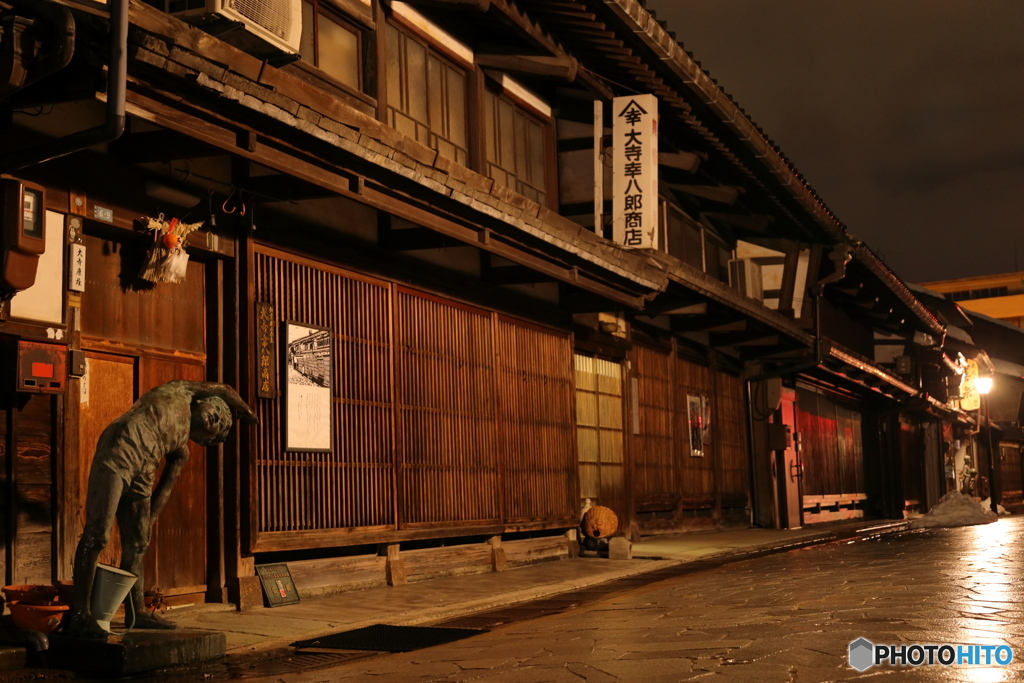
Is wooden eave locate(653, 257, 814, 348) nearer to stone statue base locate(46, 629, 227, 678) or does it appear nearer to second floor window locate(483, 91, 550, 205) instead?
second floor window locate(483, 91, 550, 205)

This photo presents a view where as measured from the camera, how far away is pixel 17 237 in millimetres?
8562

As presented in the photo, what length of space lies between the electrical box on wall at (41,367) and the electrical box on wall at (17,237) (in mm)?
490

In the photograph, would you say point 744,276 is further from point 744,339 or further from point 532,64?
point 532,64

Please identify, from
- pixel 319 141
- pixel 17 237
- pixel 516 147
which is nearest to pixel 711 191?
pixel 516 147

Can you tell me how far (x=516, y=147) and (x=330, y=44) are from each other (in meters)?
5.14

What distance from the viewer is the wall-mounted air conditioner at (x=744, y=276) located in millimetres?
26728

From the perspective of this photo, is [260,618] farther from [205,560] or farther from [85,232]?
[85,232]

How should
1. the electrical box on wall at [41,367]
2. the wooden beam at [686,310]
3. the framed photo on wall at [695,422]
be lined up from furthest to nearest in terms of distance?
the framed photo on wall at [695,422] < the wooden beam at [686,310] < the electrical box on wall at [41,367]

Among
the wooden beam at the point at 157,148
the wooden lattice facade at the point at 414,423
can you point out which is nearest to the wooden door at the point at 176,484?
the wooden lattice facade at the point at 414,423

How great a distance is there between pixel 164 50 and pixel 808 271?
20529 mm

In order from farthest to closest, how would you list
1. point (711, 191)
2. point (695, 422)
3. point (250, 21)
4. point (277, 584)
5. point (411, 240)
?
point (695, 422)
point (711, 191)
point (411, 240)
point (277, 584)
point (250, 21)

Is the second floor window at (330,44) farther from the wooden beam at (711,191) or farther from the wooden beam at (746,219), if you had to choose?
the wooden beam at (746,219)

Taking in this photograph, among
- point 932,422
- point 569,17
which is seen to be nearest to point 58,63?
point 569,17

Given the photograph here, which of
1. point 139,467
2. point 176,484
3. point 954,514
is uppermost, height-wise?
point 139,467
